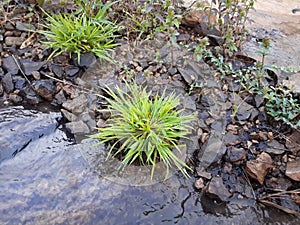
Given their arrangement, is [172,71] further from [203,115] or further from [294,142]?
[294,142]

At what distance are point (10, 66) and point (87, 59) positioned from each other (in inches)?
25.3

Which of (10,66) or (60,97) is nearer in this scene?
(60,97)

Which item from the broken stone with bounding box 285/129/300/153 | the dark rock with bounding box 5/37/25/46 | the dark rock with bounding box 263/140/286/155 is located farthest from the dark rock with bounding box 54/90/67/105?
the broken stone with bounding box 285/129/300/153

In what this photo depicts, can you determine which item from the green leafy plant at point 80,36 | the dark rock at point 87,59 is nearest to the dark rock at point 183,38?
the green leafy plant at point 80,36

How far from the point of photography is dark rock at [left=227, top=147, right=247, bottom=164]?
2.33 metres

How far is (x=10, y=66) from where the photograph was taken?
2.89 metres

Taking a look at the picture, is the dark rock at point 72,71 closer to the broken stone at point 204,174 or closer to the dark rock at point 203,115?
the dark rock at point 203,115

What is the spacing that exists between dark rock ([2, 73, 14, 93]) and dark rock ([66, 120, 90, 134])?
2.05ft

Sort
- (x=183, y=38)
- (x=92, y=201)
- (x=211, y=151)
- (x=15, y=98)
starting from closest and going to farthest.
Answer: (x=92, y=201) → (x=211, y=151) → (x=15, y=98) → (x=183, y=38)

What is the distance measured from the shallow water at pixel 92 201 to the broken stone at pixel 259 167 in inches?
6.5

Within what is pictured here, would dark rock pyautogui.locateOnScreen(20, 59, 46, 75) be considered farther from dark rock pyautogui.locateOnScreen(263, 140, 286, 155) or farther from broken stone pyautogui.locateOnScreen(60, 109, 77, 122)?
dark rock pyautogui.locateOnScreen(263, 140, 286, 155)

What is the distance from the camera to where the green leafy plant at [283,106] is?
242cm

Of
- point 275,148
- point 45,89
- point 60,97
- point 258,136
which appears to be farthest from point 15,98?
point 275,148

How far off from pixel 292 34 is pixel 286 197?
170cm
